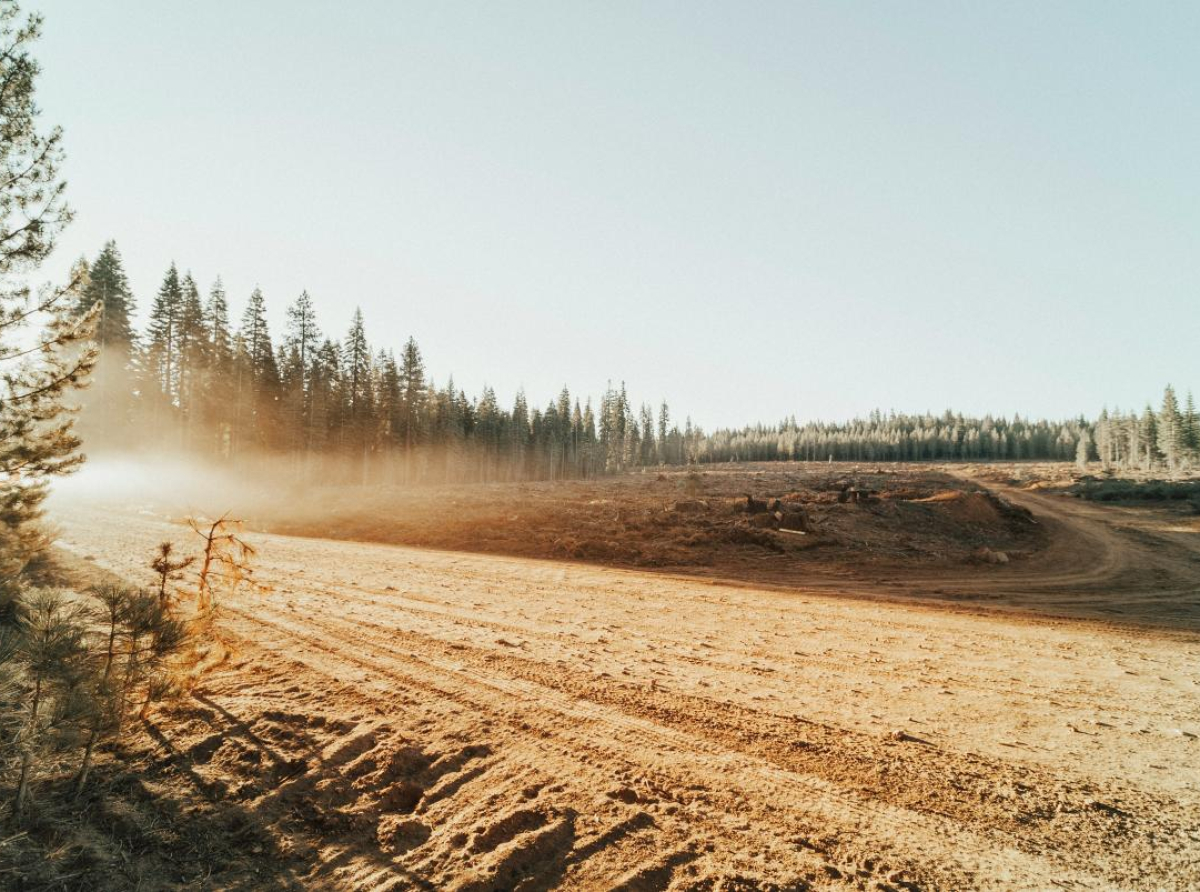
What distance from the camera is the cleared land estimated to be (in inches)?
135

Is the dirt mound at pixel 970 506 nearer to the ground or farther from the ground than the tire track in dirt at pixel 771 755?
farther from the ground

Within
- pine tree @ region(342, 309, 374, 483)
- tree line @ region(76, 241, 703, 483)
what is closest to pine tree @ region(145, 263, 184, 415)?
tree line @ region(76, 241, 703, 483)

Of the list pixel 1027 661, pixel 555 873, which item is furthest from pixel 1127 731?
pixel 555 873

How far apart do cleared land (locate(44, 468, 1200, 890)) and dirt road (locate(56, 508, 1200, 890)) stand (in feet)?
0.08

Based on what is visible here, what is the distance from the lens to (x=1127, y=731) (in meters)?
5.09

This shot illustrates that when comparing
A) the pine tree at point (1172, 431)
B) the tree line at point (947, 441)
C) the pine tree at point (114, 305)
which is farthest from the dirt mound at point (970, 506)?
the tree line at point (947, 441)

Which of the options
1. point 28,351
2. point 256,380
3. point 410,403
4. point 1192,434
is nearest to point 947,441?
point 1192,434

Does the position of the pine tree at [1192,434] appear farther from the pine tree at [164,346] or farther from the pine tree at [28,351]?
the pine tree at [164,346]

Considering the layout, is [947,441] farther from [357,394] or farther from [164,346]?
[164,346]

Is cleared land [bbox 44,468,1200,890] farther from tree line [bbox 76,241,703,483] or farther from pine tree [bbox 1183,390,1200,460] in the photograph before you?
pine tree [bbox 1183,390,1200,460]

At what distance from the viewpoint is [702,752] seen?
4520mm

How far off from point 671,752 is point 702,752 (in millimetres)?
269

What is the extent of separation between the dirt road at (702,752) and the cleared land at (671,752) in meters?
0.02

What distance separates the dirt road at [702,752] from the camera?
3398 millimetres
